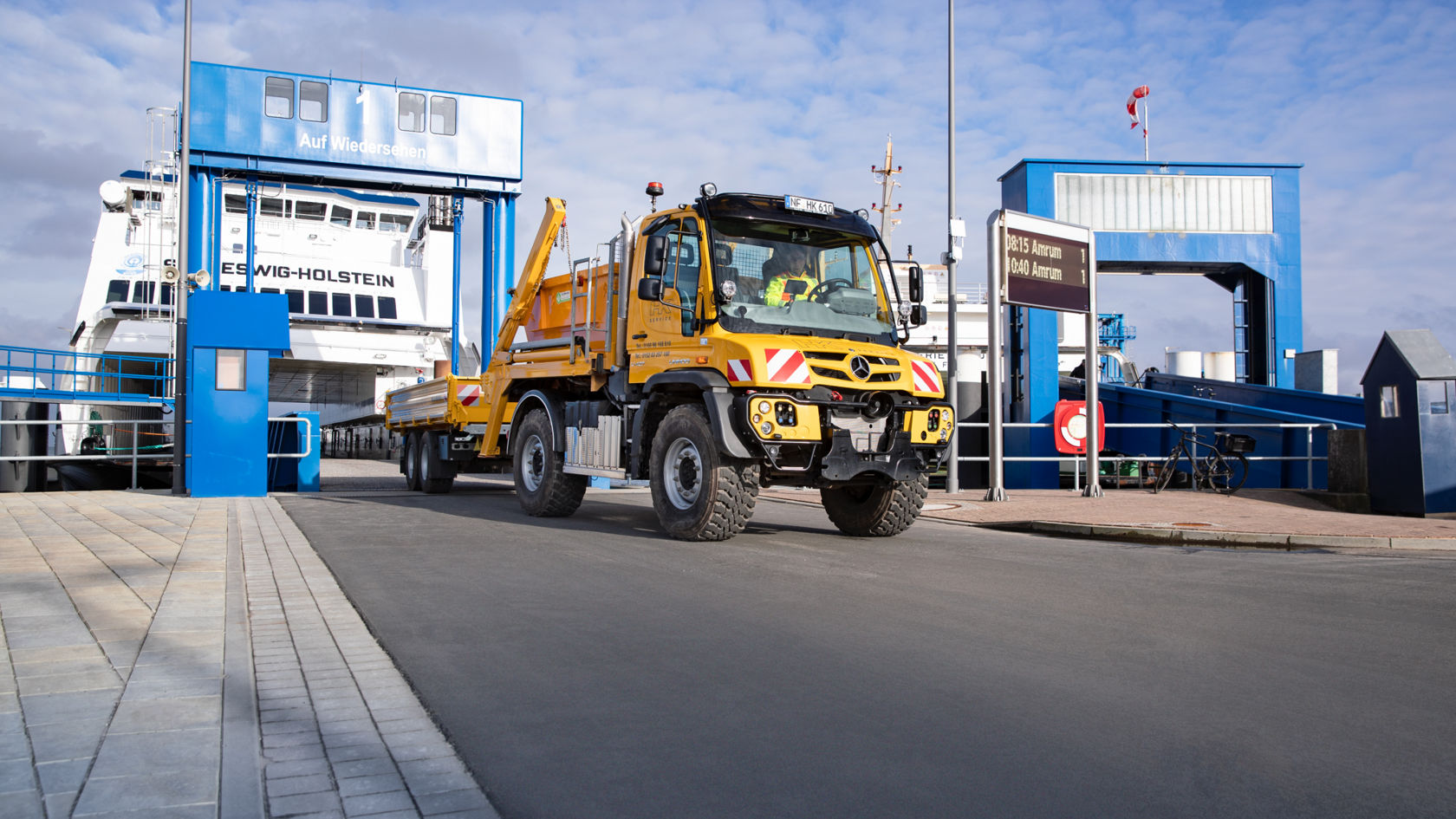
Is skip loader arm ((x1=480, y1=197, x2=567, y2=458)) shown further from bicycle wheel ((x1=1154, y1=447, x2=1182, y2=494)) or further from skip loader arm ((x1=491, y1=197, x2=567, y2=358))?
bicycle wheel ((x1=1154, y1=447, x2=1182, y2=494))

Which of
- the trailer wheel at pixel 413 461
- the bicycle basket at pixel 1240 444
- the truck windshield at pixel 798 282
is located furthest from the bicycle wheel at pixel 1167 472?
the trailer wheel at pixel 413 461

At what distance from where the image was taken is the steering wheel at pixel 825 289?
930 cm

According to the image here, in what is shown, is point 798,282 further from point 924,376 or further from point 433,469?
point 433,469

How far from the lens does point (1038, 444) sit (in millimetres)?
20000

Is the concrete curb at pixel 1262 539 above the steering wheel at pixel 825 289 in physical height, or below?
below

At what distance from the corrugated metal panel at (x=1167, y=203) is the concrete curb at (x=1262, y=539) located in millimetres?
12702

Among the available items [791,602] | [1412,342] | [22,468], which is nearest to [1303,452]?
[1412,342]

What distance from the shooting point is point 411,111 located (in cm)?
2392

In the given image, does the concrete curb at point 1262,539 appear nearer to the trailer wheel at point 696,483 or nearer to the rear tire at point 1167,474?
the trailer wheel at point 696,483

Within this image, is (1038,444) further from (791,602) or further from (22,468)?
(22,468)

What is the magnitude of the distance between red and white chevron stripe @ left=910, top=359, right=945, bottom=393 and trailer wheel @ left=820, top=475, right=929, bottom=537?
0.88 meters

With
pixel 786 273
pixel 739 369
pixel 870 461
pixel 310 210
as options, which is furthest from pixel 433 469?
pixel 310 210

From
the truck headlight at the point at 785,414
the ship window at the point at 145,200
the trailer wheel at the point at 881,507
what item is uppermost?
the ship window at the point at 145,200

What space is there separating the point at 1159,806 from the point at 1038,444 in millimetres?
17929
